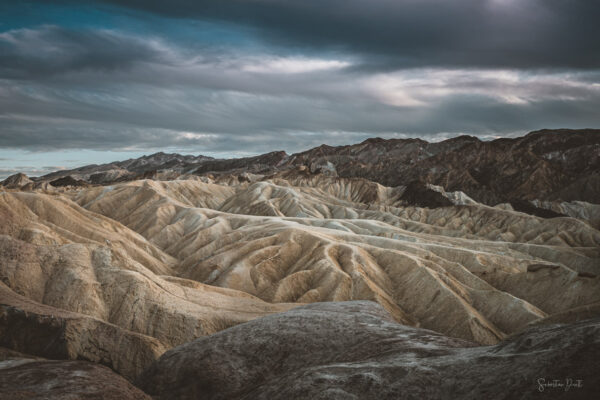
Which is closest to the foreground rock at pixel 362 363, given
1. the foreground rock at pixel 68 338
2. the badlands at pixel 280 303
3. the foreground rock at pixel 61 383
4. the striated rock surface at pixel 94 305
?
the badlands at pixel 280 303

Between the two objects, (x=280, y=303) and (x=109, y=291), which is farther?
(x=280, y=303)

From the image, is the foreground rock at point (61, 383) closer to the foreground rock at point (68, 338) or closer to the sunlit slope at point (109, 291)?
the foreground rock at point (68, 338)

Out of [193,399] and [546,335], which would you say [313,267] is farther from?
[546,335]

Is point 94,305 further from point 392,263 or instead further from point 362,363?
point 392,263

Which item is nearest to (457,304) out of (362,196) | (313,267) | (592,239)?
(313,267)

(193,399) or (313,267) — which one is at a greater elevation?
(193,399)

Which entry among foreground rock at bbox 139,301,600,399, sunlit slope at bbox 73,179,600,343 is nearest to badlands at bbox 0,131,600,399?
foreground rock at bbox 139,301,600,399

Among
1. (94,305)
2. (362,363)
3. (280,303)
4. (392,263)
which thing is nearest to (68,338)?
(94,305)
